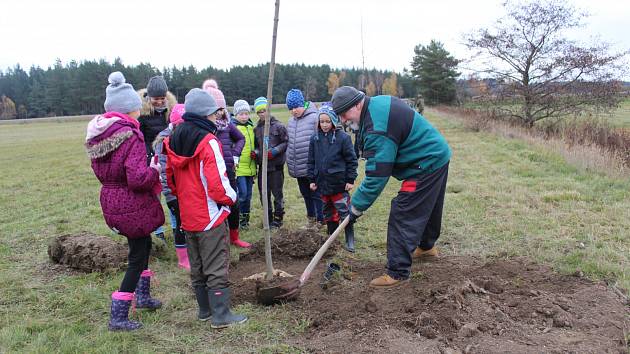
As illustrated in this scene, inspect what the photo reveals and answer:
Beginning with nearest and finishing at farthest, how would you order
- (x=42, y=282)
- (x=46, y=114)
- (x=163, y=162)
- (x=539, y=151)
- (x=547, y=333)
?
(x=547, y=333)
(x=42, y=282)
(x=163, y=162)
(x=539, y=151)
(x=46, y=114)

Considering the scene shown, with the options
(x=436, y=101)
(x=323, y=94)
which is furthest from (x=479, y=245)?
(x=323, y=94)

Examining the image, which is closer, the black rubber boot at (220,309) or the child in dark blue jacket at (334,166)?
the black rubber boot at (220,309)

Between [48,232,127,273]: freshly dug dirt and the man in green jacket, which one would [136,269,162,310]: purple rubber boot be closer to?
[48,232,127,273]: freshly dug dirt

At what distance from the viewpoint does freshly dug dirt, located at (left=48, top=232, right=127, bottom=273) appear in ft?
17.0

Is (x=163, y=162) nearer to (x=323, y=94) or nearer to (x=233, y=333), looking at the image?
(x=233, y=333)

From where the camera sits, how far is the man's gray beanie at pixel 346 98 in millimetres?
4297

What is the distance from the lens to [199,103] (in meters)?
3.75

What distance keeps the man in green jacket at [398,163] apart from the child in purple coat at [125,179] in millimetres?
1749

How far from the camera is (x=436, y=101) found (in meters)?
57.3

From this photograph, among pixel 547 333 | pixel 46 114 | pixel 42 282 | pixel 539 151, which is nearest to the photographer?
pixel 547 333

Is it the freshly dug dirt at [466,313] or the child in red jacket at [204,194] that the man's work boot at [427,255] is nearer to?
the freshly dug dirt at [466,313]

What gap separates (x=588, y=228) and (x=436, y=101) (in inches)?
2097

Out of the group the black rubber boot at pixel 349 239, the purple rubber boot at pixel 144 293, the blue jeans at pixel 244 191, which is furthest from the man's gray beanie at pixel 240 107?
the purple rubber boot at pixel 144 293

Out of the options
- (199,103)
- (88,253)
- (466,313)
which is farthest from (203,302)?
(466,313)
